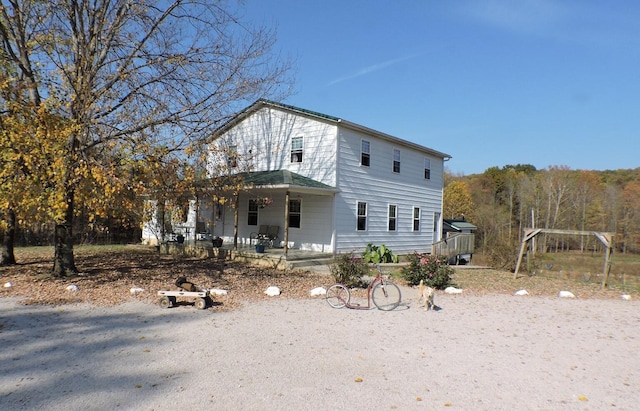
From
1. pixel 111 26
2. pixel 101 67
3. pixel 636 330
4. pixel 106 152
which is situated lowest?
pixel 636 330

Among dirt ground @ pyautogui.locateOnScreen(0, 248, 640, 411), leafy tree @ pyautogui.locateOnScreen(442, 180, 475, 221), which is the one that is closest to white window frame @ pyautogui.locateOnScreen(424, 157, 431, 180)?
dirt ground @ pyautogui.locateOnScreen(0, 248, 640, 411)

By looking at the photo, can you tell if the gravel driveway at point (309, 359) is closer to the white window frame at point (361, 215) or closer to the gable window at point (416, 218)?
the white window frame at point (361, 215)

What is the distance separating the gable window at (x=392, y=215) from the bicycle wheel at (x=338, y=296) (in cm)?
1005

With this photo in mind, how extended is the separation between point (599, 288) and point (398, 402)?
37.4 feet

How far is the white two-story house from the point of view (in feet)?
50.5

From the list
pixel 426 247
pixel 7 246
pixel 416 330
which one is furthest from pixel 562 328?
pixel 7 246

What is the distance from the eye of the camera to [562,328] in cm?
718

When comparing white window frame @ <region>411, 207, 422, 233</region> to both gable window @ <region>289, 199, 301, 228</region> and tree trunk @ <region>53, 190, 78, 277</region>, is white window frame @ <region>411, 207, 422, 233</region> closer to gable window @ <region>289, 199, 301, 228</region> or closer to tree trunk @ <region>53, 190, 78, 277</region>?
gable window @ <region>289, 199, 301, 228</region>

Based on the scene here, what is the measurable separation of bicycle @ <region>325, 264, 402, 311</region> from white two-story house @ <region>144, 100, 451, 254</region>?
544cm

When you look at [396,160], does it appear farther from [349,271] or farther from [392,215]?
[349,271]

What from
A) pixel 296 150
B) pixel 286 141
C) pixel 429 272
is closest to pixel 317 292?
pixel 429 272

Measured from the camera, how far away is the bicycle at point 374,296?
8.30m

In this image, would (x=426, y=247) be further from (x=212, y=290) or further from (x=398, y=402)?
(x=398, y=402)

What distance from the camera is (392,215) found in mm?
18422
